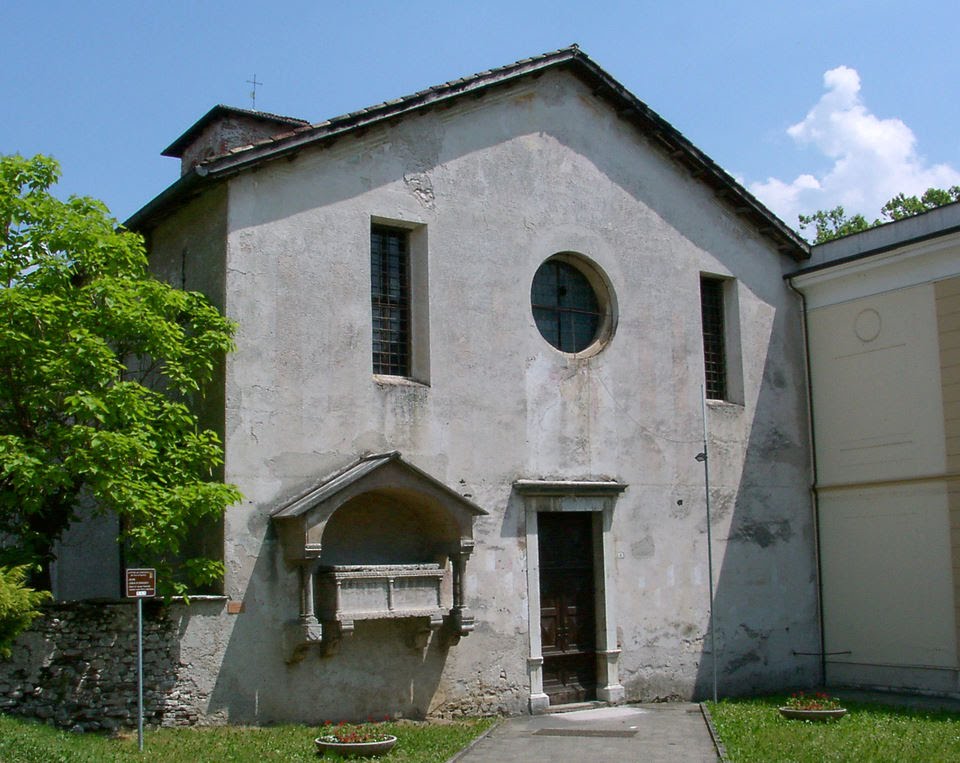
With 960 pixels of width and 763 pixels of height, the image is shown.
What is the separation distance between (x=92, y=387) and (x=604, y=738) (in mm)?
7070

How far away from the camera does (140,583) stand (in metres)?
11.5

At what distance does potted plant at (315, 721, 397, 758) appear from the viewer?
11516mm

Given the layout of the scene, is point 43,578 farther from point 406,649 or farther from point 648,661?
point 648,661

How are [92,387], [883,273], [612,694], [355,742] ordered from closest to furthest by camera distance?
1. [355,742]
2. [92,387]
3. [612,694]
4. [883,273]

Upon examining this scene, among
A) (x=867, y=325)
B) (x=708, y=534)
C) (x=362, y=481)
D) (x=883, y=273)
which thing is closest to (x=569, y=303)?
(x=708, y=534)

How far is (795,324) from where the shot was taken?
63.4 feet

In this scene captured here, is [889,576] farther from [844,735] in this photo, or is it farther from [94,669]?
[94,669]

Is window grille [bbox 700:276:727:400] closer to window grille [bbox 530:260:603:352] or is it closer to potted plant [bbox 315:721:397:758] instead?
window grille [bbox 530:260:603:352]

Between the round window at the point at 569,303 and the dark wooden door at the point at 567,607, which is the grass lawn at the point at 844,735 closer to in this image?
the dark wooden door at the point at 567,607

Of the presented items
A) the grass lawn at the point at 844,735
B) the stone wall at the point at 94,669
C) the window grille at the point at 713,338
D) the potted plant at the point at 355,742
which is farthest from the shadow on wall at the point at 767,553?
the stone wall at the point at 94,669

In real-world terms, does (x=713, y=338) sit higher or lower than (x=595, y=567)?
higher

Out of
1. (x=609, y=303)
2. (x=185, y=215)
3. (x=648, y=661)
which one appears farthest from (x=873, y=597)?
(x=185, y=215)

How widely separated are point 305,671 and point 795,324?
10.3 m

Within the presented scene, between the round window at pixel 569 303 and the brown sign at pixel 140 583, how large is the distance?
23.1 ft
